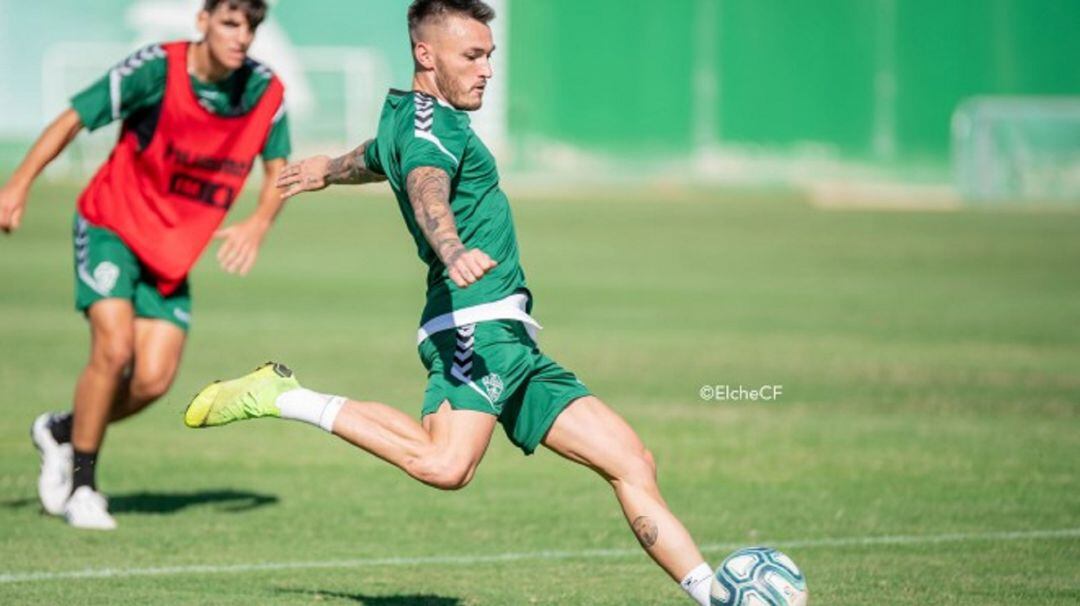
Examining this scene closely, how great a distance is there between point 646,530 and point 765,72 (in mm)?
40420

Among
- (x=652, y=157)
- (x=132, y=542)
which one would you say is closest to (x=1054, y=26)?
(x=652, y=157)

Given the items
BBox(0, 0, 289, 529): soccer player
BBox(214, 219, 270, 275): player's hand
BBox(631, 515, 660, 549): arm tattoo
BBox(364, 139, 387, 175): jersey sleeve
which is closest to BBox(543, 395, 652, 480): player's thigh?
BBox(631, 515, 660, 549): arm tattoo

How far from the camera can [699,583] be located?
23.3ft

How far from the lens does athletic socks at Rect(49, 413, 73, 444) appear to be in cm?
1037

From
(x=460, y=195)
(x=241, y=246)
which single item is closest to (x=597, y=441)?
(x=460, y=195)

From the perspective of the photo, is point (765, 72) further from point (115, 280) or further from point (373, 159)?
point (373, 159)

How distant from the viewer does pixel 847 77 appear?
46938mm

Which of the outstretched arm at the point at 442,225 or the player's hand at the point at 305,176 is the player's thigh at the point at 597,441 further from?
the player's hand at the point at 305,176

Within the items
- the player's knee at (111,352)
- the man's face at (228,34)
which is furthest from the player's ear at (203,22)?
the player's knee at (111,352)

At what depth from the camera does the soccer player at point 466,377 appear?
720 cm

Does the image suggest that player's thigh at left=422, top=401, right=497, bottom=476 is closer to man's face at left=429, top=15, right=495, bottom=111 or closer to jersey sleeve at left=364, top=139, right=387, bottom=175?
jersey sleeve at left=364, top=139, right=387, bottom=175

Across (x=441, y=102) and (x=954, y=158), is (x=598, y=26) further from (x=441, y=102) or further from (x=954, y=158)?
(x=441, y=102)

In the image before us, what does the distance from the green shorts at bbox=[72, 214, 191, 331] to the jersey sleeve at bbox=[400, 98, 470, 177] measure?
3335 mm

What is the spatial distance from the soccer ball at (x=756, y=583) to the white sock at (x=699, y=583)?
5cm
